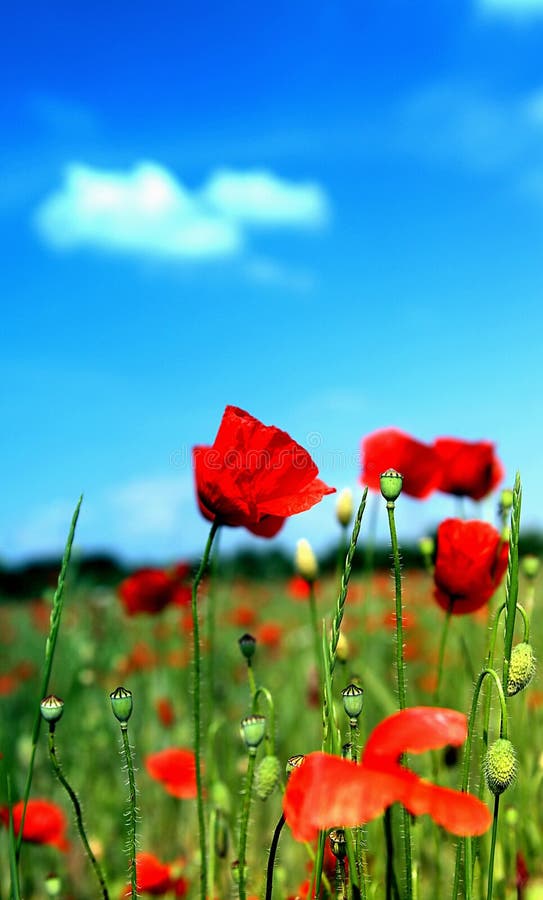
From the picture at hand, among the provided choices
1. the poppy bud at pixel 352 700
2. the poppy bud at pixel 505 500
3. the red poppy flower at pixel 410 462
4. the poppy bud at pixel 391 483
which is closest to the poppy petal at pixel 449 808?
the poppy bud at pixel 352 700

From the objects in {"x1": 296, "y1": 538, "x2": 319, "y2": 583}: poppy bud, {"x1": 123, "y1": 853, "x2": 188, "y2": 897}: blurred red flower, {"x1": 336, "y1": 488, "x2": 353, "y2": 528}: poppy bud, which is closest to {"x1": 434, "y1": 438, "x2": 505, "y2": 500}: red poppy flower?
{"x1": 336, "y1": 488, "x2": 353, "y2": 528}: poppy bud

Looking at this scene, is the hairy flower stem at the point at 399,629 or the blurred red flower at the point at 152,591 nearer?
the hairy flower stem at the point at 399,629

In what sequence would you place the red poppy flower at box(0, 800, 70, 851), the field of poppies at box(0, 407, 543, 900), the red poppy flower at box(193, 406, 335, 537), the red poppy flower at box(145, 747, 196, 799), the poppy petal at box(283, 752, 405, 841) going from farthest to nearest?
the red poppy flower at box(0, 800, 70, 851) < the red poppy flower at box(145, 747, 196, 799) < the red poppy flower at box(193, 406, 335, 537) < the field of poppies at box(0, 407, 543, 900) < the poppy petal at box(283, 752, 405, 841)

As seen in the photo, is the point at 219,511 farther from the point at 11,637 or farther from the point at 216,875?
the point at 11,637

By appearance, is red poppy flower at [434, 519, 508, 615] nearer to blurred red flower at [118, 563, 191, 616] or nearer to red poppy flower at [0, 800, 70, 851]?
red poppy flower at [0, 800, 70, 851]

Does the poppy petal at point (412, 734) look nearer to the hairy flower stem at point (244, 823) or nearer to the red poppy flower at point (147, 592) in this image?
the hairy flower stem at point (244, 823)

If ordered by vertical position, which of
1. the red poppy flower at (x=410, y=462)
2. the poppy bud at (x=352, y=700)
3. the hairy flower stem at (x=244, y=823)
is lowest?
the hairy flower stem at (x=244, y=823)

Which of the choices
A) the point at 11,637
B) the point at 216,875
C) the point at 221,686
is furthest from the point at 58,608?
the point at 11,637

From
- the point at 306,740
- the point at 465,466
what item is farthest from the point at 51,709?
the point at 306,740
